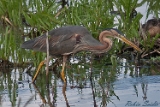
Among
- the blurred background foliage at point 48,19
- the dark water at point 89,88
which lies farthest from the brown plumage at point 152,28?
the dark water at point 89,88

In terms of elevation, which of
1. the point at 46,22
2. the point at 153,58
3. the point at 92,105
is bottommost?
the point at 92,105

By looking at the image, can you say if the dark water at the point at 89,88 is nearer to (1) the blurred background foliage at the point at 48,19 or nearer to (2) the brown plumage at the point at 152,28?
(1) the blurred background foliage at the point at 48,19

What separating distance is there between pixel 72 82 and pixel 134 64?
1.79m

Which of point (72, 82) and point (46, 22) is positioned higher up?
point (46, 22)

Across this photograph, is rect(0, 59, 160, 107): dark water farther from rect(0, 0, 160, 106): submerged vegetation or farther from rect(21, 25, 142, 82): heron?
rect(21, 25, 142, 82): heron

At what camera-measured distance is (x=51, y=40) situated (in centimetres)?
994

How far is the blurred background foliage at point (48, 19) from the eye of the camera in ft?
35.2

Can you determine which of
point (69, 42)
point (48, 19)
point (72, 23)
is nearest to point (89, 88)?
point (69, 42)

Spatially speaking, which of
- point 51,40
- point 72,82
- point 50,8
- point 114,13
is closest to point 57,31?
point 51,40

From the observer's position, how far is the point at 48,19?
36.0ft

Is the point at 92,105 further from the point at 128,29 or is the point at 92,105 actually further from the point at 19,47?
the point at 128,29

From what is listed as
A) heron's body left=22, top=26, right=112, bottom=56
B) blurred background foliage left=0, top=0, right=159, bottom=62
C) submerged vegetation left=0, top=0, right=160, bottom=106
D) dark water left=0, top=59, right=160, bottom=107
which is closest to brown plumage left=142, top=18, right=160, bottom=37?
submerged vegetation left=0, top=0, right=160, bottom=106

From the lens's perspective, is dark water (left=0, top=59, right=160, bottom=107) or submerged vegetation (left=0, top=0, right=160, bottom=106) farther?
submerged vegetation (left=0, top=0, right=160, bottom=106)

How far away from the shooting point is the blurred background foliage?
10.7 metres
